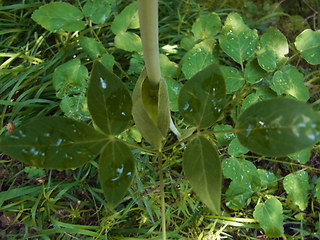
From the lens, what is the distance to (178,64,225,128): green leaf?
46 centimetres

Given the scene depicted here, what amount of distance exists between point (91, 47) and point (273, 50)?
0.59 metres

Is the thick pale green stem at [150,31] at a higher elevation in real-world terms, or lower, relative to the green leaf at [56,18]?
higher

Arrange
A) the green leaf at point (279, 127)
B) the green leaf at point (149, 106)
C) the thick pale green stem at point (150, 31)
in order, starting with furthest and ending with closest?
the green leaf at point (149, 106) → the thick pale green stem at point (150, 31) → the green leaf at point (279, 127)

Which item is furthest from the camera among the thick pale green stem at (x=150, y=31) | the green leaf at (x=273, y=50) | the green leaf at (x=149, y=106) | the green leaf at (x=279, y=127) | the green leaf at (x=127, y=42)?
the green leaf at (x=127, y=42)

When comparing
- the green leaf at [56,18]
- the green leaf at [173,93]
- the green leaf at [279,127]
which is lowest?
the green leaf at [173,93]

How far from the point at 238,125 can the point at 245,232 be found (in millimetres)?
720

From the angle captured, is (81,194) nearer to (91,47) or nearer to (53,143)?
(91,47)

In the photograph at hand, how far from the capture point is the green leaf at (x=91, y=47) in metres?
0.98

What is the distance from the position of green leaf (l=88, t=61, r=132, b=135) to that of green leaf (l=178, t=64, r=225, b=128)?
0.31 feet

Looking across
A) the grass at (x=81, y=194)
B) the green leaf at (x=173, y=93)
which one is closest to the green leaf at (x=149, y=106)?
the green leaf at (x=173, y=93)

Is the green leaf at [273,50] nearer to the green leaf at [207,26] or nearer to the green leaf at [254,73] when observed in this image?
the green leaf at [254,73]

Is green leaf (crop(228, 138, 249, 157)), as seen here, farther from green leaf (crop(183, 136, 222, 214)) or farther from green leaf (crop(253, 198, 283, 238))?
green leaf (crop(183, 136, 222, 214))

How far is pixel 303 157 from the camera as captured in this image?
910 mm

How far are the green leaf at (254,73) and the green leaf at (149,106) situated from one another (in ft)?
1.04
